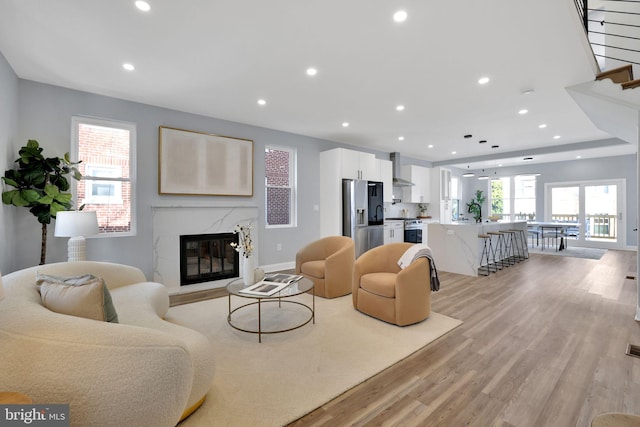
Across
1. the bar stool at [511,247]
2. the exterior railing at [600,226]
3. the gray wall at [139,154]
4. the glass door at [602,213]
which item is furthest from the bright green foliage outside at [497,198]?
the gray wall at [139,154]

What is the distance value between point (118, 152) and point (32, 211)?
132cm

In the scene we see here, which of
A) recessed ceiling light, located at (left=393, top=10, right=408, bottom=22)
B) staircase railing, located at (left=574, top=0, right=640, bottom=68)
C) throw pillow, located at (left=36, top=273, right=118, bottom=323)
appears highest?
staircase railing, located at (left=574, top=0, right=640, bottom=68)

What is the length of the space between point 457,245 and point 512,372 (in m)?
3.45

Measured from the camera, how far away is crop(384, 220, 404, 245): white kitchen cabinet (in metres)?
6.98

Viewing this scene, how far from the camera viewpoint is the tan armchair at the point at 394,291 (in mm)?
2902

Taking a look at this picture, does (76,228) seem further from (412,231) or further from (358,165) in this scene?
(412,231)

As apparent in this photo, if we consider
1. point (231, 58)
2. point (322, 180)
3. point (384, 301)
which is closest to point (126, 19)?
point (231, 58)

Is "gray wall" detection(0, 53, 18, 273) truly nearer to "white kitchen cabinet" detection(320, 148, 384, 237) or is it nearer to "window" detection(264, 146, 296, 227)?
"window" detection(264, 146, 296, 227)

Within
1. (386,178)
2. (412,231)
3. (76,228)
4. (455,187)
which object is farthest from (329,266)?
(455,187)

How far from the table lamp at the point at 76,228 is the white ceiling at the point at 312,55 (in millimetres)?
1658

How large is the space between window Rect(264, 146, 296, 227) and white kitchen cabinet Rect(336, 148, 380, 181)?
42.2 inches

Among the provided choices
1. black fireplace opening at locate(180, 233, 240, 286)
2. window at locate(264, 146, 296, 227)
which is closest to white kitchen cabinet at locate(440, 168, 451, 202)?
window at locate(264, 146, 296, 227)

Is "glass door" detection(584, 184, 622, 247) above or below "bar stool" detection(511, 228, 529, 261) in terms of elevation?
above

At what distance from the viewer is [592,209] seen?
8.61 m
